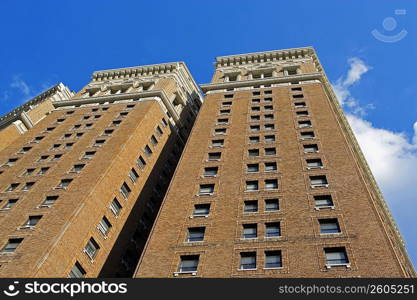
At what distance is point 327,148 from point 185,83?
42182 mm

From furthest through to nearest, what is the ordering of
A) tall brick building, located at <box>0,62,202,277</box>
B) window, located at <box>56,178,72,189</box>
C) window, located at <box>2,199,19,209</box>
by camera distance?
1. window, located at <box>56,178,72,189</box>
2. window, located at <box>2,199,19,209</box>
3. tall brick building, located at <box>0,62,202,277</box>

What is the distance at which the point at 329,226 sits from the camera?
32906mm

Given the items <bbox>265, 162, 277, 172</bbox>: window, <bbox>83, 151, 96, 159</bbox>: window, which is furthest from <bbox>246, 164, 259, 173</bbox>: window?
<bbox>83, 151, 96, 159</bbox>: window

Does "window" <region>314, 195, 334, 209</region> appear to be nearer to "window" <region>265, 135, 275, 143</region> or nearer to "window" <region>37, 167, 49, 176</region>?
"window" <region>265, 135, 275, 143</region>

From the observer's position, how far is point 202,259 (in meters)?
31.2

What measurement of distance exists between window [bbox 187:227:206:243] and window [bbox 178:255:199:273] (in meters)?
1.87

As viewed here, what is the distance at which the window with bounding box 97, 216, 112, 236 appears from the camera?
137 feet

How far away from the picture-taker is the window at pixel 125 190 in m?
46.9

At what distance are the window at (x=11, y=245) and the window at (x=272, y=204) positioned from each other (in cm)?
1916

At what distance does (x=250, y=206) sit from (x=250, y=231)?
3.25 meters

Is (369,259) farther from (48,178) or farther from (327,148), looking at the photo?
(48,178)

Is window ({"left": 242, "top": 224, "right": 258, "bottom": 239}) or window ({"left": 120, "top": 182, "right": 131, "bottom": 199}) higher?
window ({"left": 120, "top": 182, "right": 131, "bottom": 199})
